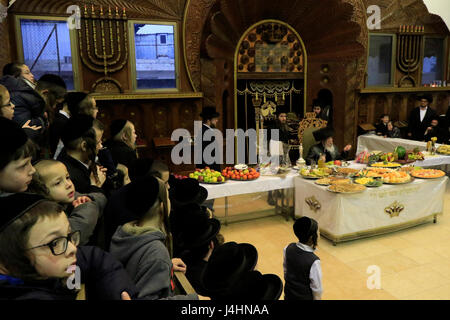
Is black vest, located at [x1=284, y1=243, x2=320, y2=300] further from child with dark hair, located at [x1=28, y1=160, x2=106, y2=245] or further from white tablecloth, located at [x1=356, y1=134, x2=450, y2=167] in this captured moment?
white tablecloth, located at [x1=356, y1=134, x2=450, y2=167]

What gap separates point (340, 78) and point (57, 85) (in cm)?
732

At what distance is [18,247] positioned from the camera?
1.27 m

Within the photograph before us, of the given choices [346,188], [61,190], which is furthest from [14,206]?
[346,188]

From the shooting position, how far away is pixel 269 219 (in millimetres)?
5754

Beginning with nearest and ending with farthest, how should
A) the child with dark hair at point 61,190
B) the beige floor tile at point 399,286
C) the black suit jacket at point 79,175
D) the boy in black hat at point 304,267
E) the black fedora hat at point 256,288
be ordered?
the black fedora hat at point 256,288
the child with dark hair at point 61,190
the black suit jacket at point 79,175
the boy in black hat at point 304,267
the beige floor tile at point 399,286

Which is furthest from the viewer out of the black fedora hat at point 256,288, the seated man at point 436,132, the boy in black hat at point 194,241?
the seated man at point 436,132

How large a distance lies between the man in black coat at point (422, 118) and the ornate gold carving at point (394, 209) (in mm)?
4241

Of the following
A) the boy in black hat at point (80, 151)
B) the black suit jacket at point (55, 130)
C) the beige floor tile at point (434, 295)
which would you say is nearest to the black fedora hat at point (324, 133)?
the beige floor tile at point (434, 295)

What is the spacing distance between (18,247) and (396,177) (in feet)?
15.7

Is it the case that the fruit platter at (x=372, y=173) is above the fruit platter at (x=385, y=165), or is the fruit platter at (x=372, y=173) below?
below

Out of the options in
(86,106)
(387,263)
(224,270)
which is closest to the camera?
(224,270)

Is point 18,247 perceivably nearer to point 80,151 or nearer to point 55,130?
point 80,151

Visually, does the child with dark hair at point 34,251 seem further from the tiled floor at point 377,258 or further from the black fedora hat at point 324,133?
the black fedora hat at point 324,133

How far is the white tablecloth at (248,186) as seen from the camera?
4840 millimetres
